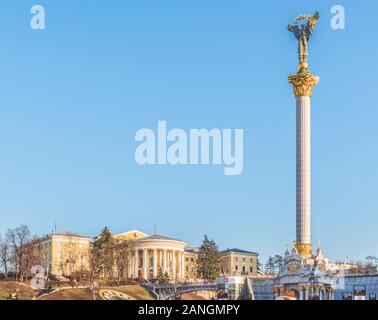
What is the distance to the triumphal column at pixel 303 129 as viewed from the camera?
8569 cm

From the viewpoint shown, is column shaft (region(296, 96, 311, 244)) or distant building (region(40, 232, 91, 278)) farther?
distant building (region(40, 232, 91, 278))

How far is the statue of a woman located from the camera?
90688 millimetres

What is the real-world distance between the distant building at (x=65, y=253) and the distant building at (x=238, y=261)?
30.3 meters

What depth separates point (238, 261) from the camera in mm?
159625

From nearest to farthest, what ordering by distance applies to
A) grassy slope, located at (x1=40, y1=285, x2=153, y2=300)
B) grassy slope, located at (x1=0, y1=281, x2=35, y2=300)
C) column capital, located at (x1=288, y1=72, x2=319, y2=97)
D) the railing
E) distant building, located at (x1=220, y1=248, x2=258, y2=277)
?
column capital, located at (x1=288, y1=72, x2=319, y2=97), grassy slope, located at (x1=0, y1=281, x2=35, y2=300), grassy slope, located at (x1=40, y1=285, x2=153, y2=300), the railing, distant building, located at (x1=220, y1=248, x2=258, y2=277)

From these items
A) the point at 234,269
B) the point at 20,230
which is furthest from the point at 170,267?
the point at 20,230

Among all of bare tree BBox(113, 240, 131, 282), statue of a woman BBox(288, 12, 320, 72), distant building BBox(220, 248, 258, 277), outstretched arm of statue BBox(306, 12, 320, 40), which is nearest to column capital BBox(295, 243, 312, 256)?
statue of a woman BBox(288, 12, 320, 72)

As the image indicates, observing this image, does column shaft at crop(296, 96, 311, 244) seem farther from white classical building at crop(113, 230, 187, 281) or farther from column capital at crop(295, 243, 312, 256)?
white classical building at crop(113, 230, 187, 281)

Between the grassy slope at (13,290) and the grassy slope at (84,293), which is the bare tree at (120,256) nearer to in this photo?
the grassy slope at (84,293)

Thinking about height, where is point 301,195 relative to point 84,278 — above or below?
above

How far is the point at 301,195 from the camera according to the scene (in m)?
86.4

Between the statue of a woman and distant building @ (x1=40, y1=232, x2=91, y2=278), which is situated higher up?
the statue of a woman
